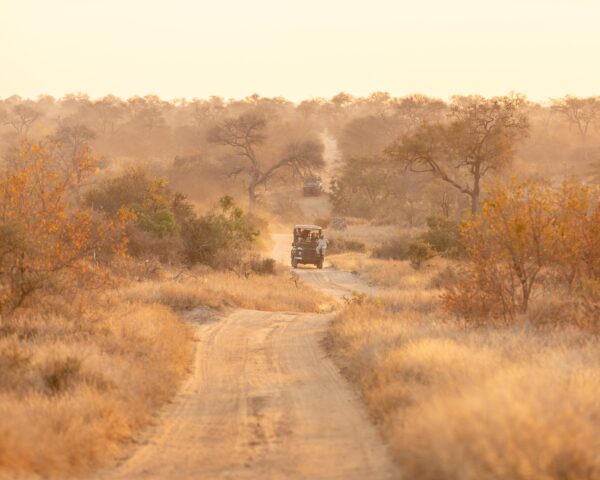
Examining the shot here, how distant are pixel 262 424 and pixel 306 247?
3272cm

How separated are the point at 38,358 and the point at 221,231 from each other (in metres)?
24.2

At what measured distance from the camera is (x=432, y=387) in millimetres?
10203

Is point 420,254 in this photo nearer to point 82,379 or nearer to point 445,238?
point 445,238

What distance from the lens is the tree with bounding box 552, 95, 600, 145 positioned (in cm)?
10681

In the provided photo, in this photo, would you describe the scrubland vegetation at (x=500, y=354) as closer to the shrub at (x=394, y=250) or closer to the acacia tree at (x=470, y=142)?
the shrub at (x=394, y=250)

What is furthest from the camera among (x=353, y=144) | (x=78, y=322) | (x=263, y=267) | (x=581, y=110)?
(x=581, y=110)

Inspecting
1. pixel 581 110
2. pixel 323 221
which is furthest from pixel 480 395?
pixel 581 110

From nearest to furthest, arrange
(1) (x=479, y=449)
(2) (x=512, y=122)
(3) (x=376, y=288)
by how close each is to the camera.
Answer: (1) (x=479, y=449), (3) (x=376, y=288), (2) (x=512, y=122)

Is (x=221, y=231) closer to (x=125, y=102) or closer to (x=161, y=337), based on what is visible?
(x=161, y=337)

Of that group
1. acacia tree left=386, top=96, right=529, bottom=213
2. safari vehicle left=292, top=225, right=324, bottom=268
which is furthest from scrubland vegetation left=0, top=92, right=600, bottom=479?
acacia tree left=386, top=96, right=529, bottom=213

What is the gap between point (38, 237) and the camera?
1571 cm

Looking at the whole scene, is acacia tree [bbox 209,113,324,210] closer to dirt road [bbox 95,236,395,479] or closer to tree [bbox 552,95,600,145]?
tree [bbox 552,95,600,145]

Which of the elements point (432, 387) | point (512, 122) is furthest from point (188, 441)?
point (512, 122)

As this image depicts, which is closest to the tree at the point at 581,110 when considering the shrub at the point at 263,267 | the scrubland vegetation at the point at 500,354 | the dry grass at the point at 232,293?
the shrub at the point at 263,267
